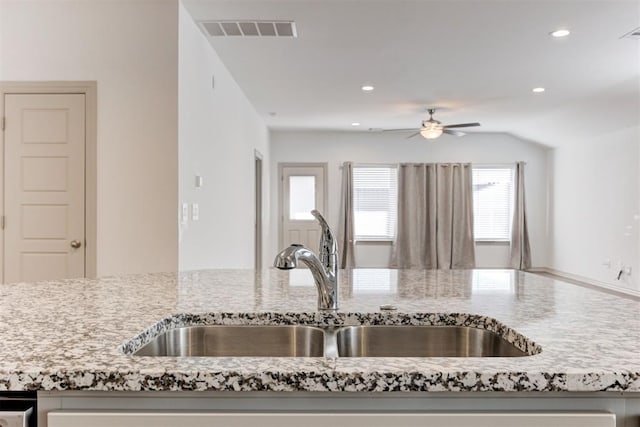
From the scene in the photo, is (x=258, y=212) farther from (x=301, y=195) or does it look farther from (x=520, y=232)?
(x=520, y=232)

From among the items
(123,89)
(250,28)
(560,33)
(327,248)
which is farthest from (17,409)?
(560,33)

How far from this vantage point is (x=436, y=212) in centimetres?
951

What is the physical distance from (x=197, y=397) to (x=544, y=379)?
56cm

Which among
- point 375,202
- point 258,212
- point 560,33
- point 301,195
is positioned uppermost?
point 560,33

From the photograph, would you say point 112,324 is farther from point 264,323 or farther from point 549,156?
point 549,156

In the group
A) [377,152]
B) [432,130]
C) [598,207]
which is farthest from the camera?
[377,152]

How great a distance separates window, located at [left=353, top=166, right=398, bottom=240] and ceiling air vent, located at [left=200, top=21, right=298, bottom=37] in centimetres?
553

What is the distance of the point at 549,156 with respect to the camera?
9633mm

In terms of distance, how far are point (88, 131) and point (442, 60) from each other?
316 cm

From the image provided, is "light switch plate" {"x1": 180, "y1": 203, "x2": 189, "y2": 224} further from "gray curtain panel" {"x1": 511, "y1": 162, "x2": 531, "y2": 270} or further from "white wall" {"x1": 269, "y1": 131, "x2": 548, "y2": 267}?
"gray curtain panel" {"x1": 511, "y1": 162, "x2": 531, "y2": 270}

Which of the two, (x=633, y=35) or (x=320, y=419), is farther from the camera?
(x=633, y=35)

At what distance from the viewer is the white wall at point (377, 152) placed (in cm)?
953

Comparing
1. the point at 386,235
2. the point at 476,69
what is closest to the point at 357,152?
the point at 386,235

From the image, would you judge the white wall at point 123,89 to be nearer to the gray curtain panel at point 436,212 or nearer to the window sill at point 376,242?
the window sill at point 376,242
